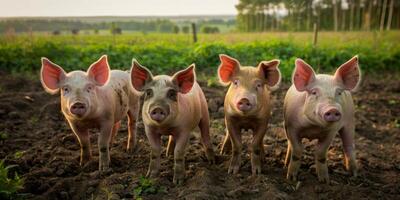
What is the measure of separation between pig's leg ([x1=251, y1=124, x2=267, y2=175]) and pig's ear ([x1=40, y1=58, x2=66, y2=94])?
231 centimetres

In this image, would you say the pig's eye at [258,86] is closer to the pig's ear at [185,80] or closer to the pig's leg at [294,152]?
the pig's leg at [294,152]

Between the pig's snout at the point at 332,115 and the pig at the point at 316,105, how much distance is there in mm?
99

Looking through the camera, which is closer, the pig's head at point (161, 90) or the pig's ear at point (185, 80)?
the pig's head at point (161, 90)

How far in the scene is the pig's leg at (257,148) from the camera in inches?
203

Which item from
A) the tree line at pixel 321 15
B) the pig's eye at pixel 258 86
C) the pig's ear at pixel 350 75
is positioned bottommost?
the tree line at pixel 321 15

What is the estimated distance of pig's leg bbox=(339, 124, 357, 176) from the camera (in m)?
5.43

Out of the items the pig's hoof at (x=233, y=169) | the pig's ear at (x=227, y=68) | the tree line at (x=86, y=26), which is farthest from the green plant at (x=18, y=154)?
the tree line at (x=86, y=26)

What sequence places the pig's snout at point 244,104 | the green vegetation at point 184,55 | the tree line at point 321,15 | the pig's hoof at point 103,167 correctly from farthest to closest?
the tree line at point 321,15
the green vegetation at point 184,55
the pig's hoof at point 103,167
the pig's snout at point 244,104

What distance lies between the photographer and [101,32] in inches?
1205

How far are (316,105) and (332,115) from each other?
282 mm

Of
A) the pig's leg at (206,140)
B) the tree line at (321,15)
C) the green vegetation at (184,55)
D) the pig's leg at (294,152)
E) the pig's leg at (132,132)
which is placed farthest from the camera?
the tree line at (321,15)

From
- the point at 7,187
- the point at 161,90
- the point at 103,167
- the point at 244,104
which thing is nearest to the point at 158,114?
the point at 161,90

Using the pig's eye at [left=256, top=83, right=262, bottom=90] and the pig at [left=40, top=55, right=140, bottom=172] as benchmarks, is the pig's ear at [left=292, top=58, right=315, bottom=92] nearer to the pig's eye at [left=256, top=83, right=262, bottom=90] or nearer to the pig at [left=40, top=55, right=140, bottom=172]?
the pig's eye at [left=256, top=83, right=262, bottom=90]

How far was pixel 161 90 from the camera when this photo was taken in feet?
15.8
